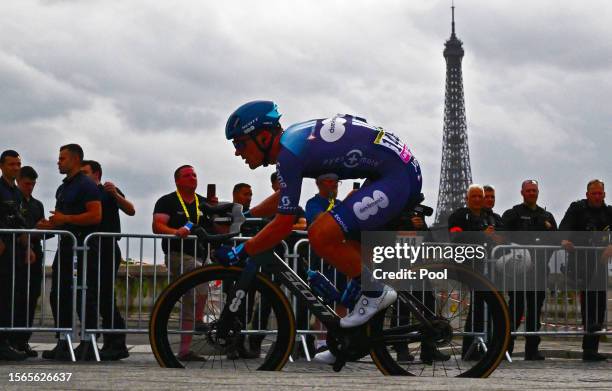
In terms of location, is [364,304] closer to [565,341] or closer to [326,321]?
[326,321]

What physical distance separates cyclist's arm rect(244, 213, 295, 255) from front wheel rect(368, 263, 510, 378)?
726mm

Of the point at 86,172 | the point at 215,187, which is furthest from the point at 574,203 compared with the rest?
the point at 86,172

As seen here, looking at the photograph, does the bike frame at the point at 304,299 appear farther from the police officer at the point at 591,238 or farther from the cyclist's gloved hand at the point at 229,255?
the police officer at the point at 591,238

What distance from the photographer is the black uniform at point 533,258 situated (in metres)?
11.4

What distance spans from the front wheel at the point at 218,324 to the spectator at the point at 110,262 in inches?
156

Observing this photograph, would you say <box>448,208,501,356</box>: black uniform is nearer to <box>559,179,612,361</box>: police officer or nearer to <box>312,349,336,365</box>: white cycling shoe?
<box>559,179,612,361</box>: police officer

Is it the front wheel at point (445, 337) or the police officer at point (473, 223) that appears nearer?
the front wheel at point (445, 337)

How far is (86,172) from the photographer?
1077cm

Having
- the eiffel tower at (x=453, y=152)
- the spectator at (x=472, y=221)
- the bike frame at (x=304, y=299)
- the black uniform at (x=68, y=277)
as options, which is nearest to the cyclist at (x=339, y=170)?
the bike frame at (x=304, y=299)

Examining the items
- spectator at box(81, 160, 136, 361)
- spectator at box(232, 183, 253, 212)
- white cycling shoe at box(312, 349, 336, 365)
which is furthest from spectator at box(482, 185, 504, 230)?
white cycling shoe at box(312, 349, 336, 365)

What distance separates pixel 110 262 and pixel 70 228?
48 centimetres

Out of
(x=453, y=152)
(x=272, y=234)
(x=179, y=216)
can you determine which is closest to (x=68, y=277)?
(x=179, y=216)

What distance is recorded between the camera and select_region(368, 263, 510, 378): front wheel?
252 inches

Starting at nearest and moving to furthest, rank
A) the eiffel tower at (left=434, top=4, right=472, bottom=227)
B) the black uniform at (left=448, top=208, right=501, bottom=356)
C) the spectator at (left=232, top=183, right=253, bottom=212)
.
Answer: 1. the black uniform at (left=448, top=208, right=501, bottom=356)
2. the spectator at (left=232, top=183, right=253, bottom=212)
3. the eiffel tower at (left=434, top=4, right=472, bottom=227)
